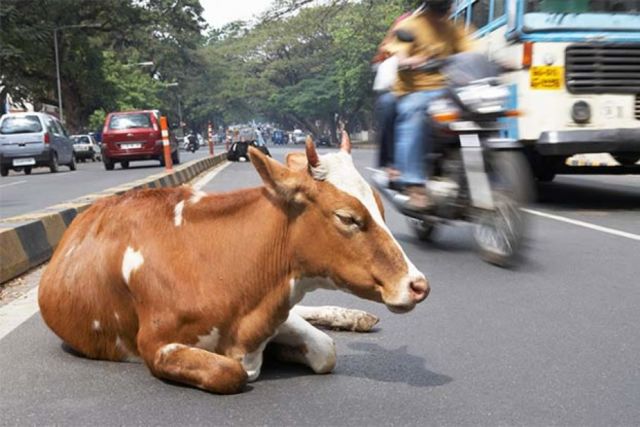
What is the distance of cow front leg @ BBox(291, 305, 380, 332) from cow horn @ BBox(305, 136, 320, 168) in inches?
53.7

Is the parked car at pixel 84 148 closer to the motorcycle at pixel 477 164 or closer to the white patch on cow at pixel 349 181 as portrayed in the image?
the motorcycle at pixel 477 164

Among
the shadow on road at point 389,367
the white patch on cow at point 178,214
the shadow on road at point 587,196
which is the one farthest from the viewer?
the shadow on road at point 587,196

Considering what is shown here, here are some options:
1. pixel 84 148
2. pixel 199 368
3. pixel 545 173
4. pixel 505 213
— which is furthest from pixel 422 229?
pixel 84 148

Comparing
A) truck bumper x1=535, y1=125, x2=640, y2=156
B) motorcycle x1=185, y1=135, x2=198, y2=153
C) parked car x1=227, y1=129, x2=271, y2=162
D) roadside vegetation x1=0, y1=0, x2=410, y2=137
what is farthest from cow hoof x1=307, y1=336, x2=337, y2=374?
motorcycle x1=185, y1=135, x2=198, y2=153

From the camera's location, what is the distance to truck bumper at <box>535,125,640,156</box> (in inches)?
359

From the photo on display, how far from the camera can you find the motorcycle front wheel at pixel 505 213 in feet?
18.7

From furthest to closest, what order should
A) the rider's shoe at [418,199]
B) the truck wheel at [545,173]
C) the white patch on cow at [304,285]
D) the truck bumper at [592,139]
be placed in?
the truck wheel at [545,173], the truck bumper at [592,139], the rider's shoe at [418,199], the white patch on cow at [304,285]

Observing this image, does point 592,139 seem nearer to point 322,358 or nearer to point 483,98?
point 483,98

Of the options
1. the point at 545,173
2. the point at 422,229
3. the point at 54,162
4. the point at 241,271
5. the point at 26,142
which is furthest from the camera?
the point at 54,162

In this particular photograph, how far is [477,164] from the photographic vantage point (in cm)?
593

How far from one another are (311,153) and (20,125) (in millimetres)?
23204

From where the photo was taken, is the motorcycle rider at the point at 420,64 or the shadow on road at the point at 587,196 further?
the shadow on road at the point at 587,196

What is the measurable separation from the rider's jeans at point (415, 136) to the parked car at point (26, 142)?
64.5 ft

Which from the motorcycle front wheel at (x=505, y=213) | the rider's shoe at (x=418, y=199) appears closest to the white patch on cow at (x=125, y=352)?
the motorcycle front wheel at (x=505, y=213)
